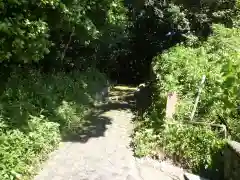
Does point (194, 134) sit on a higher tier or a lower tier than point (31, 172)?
higher

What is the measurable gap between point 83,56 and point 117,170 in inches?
380

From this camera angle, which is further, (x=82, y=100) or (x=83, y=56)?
(x=83, y=56)

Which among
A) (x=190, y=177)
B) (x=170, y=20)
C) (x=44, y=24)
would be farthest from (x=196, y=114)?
(x=170, y=20)

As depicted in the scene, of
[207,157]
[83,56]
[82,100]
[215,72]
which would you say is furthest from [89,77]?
[207,157]

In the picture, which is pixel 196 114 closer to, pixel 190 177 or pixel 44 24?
pixel 190 177

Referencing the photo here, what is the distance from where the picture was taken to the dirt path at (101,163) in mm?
6703

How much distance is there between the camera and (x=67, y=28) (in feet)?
34.2

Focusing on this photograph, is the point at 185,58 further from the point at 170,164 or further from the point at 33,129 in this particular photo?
the point at 33,129

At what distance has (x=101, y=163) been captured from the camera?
23.9 feet

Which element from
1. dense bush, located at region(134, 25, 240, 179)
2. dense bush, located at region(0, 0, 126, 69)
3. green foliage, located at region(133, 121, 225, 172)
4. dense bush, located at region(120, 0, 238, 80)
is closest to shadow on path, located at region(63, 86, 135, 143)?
dense bush, located at region(134, 25, 240, 179)

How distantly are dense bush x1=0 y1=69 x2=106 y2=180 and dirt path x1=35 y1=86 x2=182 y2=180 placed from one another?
12.4 inches

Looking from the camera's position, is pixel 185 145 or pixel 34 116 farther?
pixel 34 116

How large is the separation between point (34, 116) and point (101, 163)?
Result: 1.75 metres

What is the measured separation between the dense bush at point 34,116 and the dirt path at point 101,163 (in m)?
0.31
